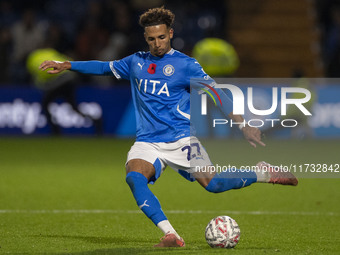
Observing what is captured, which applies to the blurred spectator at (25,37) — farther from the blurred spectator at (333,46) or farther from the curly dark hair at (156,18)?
the curly dark hair at (156,18)

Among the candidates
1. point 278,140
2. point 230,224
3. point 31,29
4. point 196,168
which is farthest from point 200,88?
point 31,29

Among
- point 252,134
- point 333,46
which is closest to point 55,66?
point 252,134

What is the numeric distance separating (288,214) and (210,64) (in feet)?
30.7

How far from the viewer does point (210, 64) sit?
17.5 meters

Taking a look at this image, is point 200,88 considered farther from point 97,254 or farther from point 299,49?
point 299,49

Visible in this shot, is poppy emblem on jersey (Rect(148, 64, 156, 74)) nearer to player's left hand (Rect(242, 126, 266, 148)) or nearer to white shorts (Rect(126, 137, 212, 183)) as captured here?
white shorts (Rect(126, 137, 212, 183))

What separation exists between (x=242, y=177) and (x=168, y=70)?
1.06 meters

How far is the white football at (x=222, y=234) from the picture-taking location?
624 centimetres

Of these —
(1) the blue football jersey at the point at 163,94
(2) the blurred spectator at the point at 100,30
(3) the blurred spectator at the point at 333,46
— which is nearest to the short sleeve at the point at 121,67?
(1) the blue football jersey at the point at 163,94

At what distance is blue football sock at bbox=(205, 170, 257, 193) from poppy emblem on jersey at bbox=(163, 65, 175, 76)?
904 millimetres

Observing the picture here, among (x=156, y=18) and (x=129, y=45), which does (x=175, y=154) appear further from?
(x=129, y=45)

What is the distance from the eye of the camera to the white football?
6242mm

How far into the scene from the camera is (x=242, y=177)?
675 centimetres

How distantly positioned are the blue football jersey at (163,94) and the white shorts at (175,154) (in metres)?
0.05
